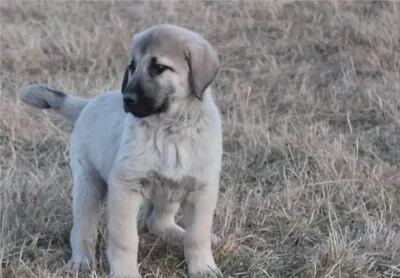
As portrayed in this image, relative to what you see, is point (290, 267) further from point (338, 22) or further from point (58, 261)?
point (338, 22)

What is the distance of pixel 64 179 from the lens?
4.60m

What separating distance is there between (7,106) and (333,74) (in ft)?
9.36

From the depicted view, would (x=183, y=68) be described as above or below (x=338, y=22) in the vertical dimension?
above

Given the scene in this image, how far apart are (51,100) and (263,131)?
1.67 metres

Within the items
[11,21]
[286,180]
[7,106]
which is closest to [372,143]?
[286,180]

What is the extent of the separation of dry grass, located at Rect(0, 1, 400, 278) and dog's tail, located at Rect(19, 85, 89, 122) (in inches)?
19.4

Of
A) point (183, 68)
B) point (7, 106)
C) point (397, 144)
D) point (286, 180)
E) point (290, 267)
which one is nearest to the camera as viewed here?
point (183, 68)

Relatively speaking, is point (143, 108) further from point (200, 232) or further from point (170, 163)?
point (200, 232)

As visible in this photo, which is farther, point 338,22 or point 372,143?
point 338,22

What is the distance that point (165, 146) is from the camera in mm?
3295

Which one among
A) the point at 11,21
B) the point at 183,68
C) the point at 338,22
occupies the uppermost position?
the point at 183,68

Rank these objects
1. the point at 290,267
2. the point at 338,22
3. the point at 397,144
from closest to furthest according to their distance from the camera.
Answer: the point at 290,267 < the point at 397,144 < the point at 338,22

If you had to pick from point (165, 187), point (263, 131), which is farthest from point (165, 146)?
point (263, 131)

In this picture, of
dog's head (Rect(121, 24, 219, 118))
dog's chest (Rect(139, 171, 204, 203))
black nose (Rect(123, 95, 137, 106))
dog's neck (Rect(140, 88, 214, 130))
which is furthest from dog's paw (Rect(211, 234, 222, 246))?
black nose (Rect(123, 95, 137, 106))
